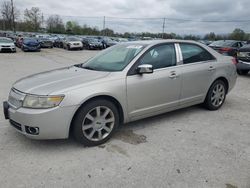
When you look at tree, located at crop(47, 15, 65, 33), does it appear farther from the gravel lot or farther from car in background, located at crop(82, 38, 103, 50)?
the gravel lot

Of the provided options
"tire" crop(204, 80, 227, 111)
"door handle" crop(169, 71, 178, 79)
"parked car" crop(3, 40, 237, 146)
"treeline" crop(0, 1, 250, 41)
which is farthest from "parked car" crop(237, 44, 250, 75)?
"treeline" crop(0, 1, 250, 41)

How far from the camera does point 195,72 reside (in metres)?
4.25

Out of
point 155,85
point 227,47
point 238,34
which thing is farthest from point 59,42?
point 238,34

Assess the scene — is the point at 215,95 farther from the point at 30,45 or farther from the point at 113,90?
the point at 30,45

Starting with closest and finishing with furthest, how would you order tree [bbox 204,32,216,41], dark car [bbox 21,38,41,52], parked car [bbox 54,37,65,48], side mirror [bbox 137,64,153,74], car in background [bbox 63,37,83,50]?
side mirror [bbox 137,64,153,74], dark car [bbox 21,38,41,52], car in background [bbox 63,37,83,50], parked car [bbox 54,37,65,48], tree [bbox 204,32,216,41]

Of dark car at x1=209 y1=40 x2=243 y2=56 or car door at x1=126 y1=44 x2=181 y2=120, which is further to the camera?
dark car at x1=209 y1=40 x2=243 y2=56

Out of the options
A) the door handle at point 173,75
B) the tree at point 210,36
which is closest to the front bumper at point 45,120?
the door handle at point 173,75

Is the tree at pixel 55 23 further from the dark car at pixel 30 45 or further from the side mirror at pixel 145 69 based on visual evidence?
the side mirror at pixel 145 69

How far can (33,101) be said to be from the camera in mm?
2920

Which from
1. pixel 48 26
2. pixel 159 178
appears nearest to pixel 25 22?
pixel 48 26

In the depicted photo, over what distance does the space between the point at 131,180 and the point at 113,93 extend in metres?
1.24

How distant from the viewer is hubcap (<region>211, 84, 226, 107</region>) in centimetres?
477

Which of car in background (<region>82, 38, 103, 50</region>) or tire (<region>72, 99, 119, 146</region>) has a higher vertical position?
car in background (<region>82, 38, 103, 50</region>)

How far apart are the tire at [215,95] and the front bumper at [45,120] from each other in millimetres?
2914
